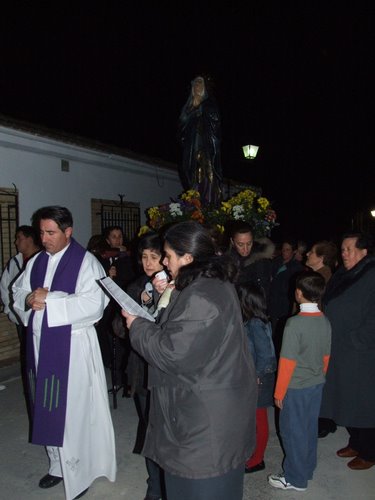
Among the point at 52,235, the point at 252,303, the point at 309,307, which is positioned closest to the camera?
the point at 309,307

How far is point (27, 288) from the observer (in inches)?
141

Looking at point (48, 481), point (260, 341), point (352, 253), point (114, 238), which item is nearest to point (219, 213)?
point (114, 238)

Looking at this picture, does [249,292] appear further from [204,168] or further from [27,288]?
[204,168]

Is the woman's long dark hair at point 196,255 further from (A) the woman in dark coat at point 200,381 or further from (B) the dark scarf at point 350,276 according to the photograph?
(B) the dark scarf at point 350,276

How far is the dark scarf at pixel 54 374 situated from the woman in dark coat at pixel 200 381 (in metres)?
1.40

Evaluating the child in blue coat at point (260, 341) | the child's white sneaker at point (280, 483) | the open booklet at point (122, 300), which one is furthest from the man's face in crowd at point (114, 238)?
the open booklet at point (122, 300)

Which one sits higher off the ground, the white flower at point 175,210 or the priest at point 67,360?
the white flower at point 175,210

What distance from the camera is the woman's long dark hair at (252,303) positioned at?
138 inches

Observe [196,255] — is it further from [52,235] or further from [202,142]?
[202,142]

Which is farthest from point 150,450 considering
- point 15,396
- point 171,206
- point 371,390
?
point 15,396

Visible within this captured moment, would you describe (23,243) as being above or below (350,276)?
above

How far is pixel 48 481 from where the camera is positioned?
140 inches

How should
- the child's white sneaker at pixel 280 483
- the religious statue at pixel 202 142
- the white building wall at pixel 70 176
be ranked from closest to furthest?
the child's white sneaker at pixel 280 483 < the religious statue at pixel 202 142 < the white building wall at pixel 70 176

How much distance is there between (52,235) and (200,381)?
190 centimetres
